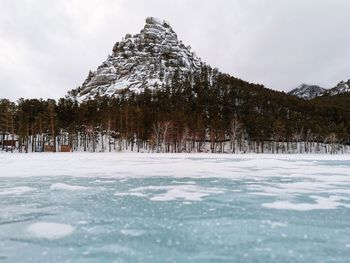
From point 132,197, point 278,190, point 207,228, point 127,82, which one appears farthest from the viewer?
point 127,82

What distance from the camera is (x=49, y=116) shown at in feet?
269

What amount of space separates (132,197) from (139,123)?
264 ft

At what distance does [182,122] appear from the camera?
3664 inches

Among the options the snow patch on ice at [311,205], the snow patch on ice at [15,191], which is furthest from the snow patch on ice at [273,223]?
the snow patch on ice at [15,191]

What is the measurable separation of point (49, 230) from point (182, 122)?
85.3 m

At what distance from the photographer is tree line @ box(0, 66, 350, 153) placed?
8725cm

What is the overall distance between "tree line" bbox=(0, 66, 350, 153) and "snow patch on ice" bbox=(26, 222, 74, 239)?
2871 inches

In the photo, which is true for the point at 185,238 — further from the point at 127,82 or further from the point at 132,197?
the point at 127,82

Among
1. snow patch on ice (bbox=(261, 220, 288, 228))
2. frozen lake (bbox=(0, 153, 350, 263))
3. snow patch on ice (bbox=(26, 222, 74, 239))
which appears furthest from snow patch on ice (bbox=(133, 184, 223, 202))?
snow patch on ice (bbox=(26, 222, 74, 239))

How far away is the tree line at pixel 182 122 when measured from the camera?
87.2 metres

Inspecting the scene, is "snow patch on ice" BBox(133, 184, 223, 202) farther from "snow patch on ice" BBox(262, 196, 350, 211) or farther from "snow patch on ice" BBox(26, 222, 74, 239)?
"snow patch on ice" BBox(26, 222, 74, 239)

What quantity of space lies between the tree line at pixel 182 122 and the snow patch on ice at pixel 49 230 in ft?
239

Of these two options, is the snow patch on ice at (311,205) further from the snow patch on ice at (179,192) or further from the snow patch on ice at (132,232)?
the snow patch on ice at (132,232)

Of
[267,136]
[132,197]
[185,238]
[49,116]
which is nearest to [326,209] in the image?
[185,238]
